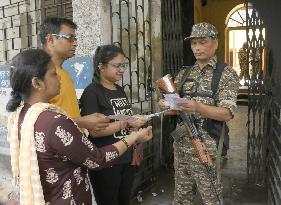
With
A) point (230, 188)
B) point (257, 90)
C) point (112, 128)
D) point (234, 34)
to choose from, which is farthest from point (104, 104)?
point (234, 34)

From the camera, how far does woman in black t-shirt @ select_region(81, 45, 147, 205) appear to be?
8.19ft

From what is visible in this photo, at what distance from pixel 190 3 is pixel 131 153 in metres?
3.74

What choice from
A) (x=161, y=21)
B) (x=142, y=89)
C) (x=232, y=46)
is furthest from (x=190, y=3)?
(x=232, y=46)

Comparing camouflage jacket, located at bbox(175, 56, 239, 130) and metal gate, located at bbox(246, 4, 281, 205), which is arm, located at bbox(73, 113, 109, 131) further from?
metal gate, located at bbox(246, 4, 281, 205)

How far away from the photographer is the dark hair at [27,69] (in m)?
1.70

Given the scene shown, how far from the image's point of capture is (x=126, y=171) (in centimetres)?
270

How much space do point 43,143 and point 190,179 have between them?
161cm

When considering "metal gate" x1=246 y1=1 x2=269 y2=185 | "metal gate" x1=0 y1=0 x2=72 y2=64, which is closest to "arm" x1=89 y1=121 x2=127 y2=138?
"metal gate" x1=246 y1=1 x2=269 y2=185

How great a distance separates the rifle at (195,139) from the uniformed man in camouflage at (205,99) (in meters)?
0.06

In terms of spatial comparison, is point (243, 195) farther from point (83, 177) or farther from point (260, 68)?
point (83, 177)

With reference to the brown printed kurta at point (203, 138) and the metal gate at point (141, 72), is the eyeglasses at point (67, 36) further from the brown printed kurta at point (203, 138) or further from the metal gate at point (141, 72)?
the metal gate at point (141, 72)

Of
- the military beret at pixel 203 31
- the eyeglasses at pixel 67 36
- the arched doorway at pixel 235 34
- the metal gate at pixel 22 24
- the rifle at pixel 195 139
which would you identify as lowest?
the rifle at pixel 195 139

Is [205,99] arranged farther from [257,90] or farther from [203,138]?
[257,90]

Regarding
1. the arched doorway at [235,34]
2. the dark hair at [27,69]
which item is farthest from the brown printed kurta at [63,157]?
the arched doorway at [235,34]
